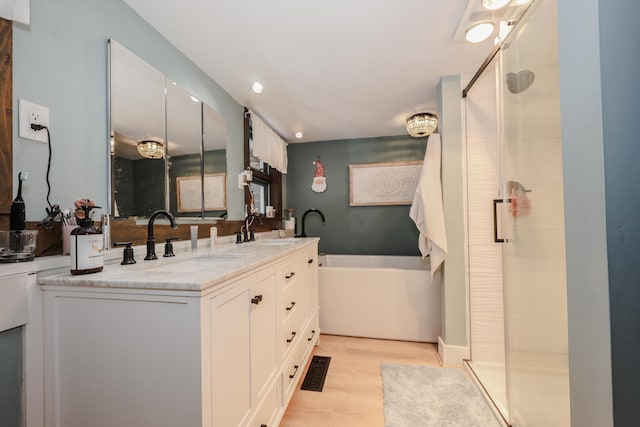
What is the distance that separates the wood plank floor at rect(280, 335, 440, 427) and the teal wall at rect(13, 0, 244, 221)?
1646 mm

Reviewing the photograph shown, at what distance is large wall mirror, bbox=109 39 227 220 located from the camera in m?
1.28

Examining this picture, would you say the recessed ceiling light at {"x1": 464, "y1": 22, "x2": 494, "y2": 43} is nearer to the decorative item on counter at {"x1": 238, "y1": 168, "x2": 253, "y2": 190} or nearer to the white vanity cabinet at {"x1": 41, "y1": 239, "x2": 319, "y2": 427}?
the white vanity cabinet at {"x1": 41, "y1": 239, "x2": 319, "y2": 427}

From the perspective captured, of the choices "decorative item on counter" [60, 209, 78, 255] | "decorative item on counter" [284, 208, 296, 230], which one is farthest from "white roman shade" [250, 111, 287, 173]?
"decorative item on counter" [60, 209, 78, 255]

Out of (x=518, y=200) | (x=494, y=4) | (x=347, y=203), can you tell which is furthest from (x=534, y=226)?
(x=347, y=203)

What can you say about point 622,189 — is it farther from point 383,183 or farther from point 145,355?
point 383,183

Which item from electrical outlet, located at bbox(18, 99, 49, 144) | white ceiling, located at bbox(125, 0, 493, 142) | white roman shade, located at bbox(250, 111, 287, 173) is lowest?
electrical outlet, located at bbox(18, 99, 49, 144)

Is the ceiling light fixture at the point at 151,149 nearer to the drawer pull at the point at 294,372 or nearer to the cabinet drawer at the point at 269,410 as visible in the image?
the cabinet drawer at the point at 269,410

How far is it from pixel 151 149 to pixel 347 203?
2.73 m

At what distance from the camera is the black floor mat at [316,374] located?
1.81 m

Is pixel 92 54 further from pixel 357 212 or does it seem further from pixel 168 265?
pixel 357 212

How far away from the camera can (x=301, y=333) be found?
1.85 meters

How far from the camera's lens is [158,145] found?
1.52m

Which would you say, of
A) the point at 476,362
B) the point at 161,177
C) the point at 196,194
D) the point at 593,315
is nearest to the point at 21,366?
the point at 161,177

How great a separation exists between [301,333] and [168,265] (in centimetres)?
104
